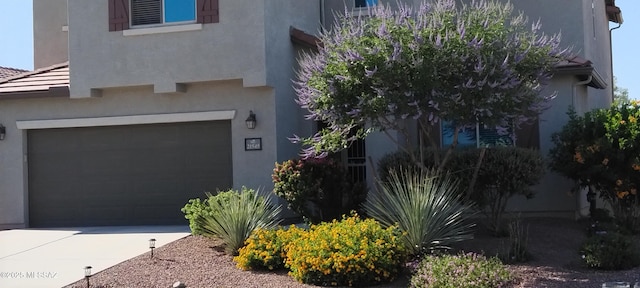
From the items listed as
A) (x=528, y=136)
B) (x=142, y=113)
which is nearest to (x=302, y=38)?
(x=142, y=113)

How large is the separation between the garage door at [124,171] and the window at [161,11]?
2125mm

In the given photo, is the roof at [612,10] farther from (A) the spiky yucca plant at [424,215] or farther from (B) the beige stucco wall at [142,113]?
(A) the spiky yucca plant at [424,215]

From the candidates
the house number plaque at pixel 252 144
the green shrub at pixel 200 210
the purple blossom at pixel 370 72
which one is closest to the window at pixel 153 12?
the house number plaque at pixel 252 144

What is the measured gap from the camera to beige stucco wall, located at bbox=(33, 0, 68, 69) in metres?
20.3

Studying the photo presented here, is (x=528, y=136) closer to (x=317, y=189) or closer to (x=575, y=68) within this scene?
(x=575, y=68)

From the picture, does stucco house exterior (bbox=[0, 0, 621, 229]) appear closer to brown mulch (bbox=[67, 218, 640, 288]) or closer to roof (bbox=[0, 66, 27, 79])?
brown mulch (bbox=[67, 218, 640, 288])

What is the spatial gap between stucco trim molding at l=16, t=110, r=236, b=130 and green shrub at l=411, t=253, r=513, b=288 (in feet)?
21.7

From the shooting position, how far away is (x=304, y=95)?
1166 centimetres

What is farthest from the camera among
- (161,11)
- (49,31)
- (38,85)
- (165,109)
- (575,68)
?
(49,31)

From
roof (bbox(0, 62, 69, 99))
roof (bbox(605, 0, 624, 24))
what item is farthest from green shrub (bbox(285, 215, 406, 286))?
roof (bbox(605, 0, 624, 24))

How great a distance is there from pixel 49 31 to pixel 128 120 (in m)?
6.73

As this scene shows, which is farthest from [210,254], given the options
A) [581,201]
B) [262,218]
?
[581,201]

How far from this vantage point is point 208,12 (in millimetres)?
14266

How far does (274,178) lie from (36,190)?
19.6ft
